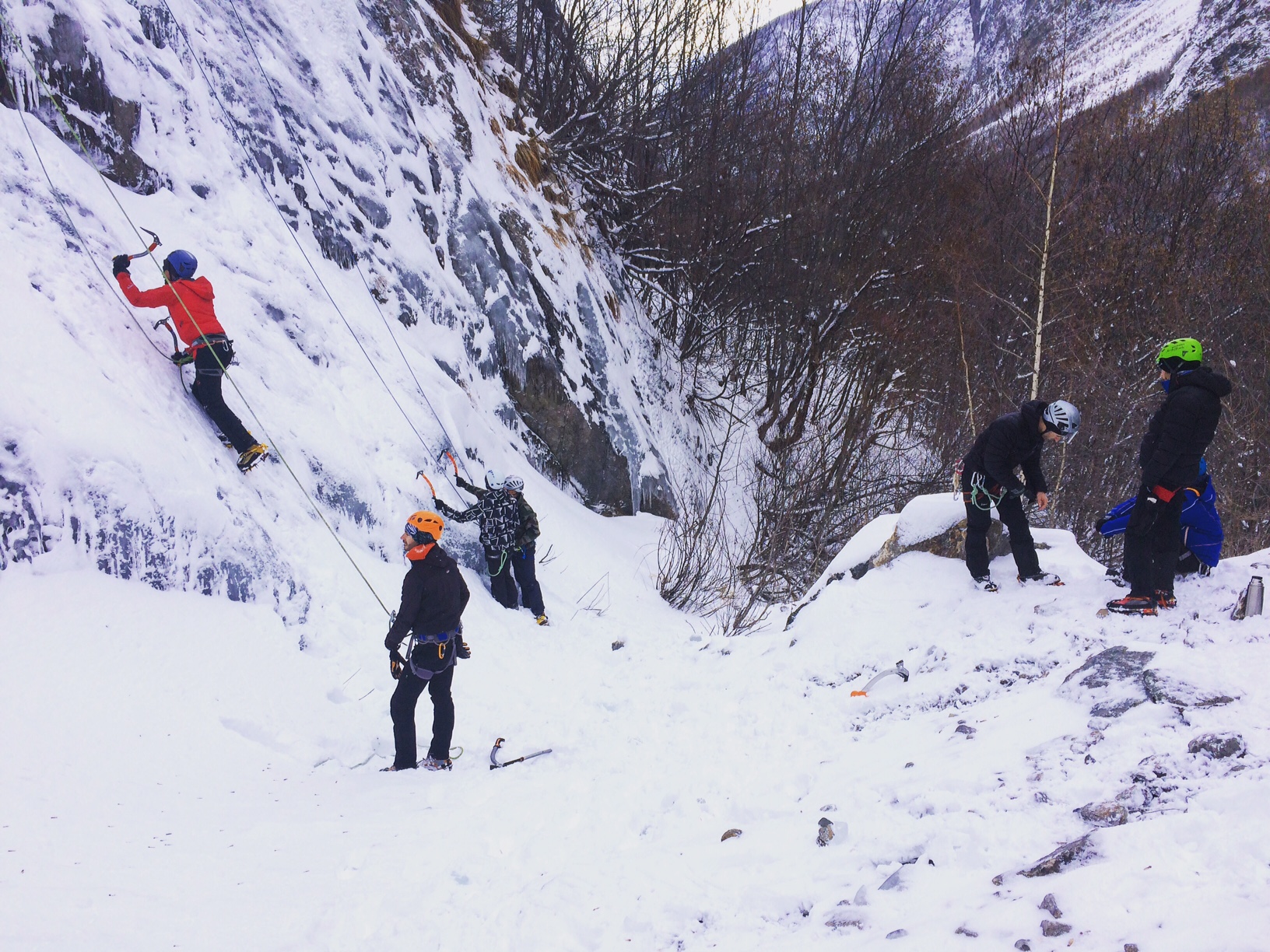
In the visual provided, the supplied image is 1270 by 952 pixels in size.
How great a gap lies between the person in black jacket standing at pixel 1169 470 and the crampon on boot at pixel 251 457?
19.9 feet

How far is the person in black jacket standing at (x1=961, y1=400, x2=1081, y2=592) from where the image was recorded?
5266 mm

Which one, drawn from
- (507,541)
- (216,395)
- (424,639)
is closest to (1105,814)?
(424,639)

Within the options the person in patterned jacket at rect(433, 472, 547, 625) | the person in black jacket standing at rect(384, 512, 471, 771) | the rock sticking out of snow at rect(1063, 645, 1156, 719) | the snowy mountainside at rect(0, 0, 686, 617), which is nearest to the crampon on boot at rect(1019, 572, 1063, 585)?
the rock sticking out of snow at rect(1063, 645, 1156, 719)

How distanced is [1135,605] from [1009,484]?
1130mm

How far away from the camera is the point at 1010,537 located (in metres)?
5.46

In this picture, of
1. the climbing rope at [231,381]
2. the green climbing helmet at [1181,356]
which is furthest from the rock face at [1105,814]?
the climbing rope at [231,381]

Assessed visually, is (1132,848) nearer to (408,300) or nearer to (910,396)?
(408,300)

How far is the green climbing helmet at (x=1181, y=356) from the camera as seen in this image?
15.0 ft

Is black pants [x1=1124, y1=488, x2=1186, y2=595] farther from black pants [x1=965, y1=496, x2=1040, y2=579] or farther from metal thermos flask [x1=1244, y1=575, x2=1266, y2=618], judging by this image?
black pants [x1=965, y1=496, x2=1040, y2=579]

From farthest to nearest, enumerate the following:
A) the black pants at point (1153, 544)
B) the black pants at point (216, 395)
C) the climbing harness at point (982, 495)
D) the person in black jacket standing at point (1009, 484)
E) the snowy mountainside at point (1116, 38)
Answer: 1. the snowy mountainside at point (1116, 38)
2. the black pants at point (216, 395)
3. the climbing harness at point (982, 495)
4. the person in black jacket standing at point (1009, 484)
5. the black pants at point (1153, 544)

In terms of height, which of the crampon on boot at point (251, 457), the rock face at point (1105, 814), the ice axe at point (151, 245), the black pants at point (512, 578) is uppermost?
the ice axe at point (151, 245)

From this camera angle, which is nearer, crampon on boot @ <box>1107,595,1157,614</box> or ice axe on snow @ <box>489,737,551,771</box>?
crampon on boot @ <box>1107,595,1157,614</box>

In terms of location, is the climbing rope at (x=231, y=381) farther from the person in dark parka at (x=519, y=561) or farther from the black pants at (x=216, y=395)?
the person in dark parka at (x=519, y=561)

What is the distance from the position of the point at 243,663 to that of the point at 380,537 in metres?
2.32
